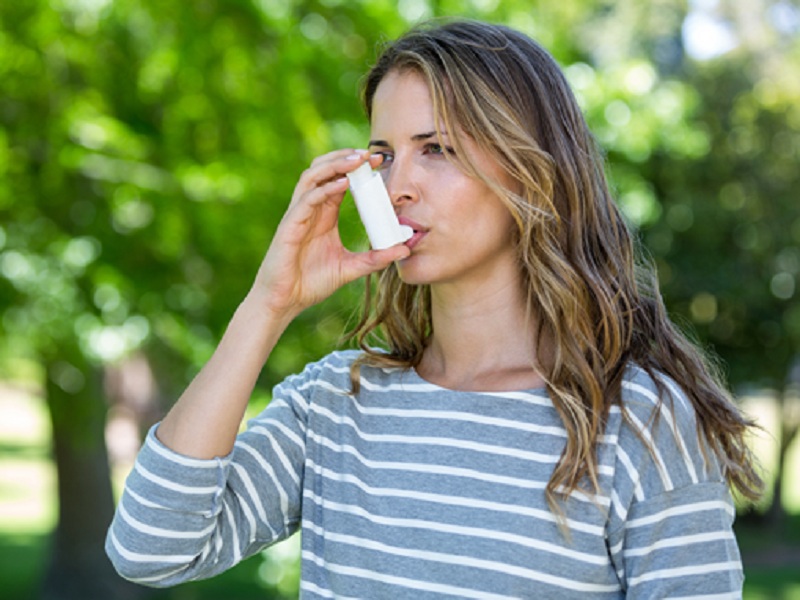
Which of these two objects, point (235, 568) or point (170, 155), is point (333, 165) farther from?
point (235, 568)

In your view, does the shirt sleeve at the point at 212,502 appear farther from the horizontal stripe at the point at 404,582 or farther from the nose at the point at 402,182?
the nose at the point at 402,182

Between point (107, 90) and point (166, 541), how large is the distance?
5.46 m

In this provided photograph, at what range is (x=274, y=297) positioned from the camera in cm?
194

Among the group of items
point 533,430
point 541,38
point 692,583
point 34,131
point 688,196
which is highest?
point 34,131

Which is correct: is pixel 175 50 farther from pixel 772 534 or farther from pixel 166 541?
pixel 772 534

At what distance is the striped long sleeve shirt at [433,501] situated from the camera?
1.68 m

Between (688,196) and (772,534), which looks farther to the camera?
(772,534)

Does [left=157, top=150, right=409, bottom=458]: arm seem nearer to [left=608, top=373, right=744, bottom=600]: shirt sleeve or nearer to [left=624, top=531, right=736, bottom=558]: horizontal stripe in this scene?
[left=608, top=373, right=744, bottom=600]: shirt sleeve

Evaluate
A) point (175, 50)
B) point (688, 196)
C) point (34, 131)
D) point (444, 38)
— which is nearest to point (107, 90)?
point (34, 131)

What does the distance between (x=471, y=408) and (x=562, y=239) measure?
0.35 m

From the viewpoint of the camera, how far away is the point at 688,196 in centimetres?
1295

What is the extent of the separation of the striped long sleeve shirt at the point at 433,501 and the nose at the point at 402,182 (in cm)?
33

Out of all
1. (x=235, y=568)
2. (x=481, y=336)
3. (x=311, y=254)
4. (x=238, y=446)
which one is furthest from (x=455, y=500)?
(x=235, y=568)

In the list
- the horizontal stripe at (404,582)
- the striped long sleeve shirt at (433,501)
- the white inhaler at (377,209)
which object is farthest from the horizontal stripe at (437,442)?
the white inhaler at (377,209)
